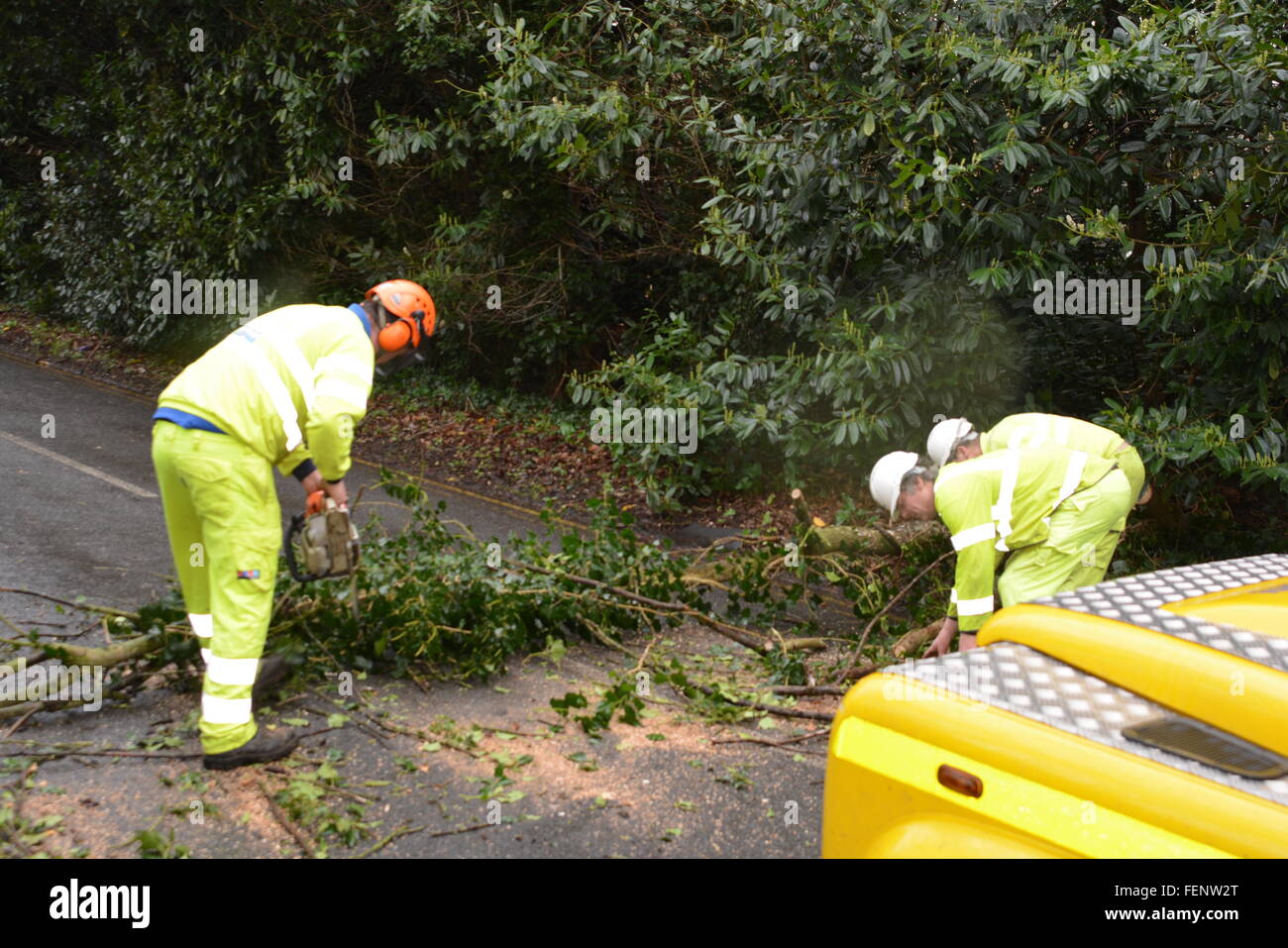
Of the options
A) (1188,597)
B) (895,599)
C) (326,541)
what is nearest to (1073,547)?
(895,599)

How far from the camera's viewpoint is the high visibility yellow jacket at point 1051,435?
18.7 feet

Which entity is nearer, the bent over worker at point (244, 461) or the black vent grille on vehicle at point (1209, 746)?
the black vent grille on vehicle at point (1209, 746)

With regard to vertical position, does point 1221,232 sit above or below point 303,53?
below

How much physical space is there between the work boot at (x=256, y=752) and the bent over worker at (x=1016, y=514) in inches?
114

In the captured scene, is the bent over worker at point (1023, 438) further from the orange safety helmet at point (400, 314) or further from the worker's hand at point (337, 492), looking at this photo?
the worker's hand at point (337, 492)

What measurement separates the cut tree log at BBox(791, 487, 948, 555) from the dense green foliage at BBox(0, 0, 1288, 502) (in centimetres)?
112

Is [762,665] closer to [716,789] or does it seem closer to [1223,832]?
[716,789]

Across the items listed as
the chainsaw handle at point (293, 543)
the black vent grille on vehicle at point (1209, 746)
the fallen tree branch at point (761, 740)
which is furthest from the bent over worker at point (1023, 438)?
the black vent grille on vehicle at point (1209, 746)

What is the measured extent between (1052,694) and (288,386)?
3252mm

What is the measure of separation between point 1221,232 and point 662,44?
4.96 metres

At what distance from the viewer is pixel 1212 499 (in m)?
7.48

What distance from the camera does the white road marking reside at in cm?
923

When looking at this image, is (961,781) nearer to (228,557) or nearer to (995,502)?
(228,557)
